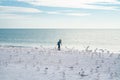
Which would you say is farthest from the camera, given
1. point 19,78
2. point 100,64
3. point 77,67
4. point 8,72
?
point 100,64

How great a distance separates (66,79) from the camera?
12906 millimetres

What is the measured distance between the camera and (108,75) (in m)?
13.9

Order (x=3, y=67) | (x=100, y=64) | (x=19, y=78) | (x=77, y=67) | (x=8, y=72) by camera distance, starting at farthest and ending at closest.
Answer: (x=100, y=64) → (x=77, y=67) → (x=3, y=67) → (x=8, y=72) → (x=19, y=78)

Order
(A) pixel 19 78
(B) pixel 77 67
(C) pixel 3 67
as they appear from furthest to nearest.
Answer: (B) pixel 77 67 < (C) pixel 3 67 < (A) pixel 19 78

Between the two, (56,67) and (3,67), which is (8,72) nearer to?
(3,67)

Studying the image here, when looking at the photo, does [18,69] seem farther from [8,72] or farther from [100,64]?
[100,64]

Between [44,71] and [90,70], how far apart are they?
2735mm

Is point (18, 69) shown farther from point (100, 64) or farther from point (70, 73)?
point (100, 64)

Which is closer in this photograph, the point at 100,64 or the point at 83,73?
the point at 83,73

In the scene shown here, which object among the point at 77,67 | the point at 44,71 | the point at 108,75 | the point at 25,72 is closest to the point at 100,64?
the point at 77,67

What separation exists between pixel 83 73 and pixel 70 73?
2.36 feet

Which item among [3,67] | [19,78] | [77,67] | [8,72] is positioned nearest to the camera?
[19,78]

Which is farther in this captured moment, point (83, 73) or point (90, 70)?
point (90, 70)

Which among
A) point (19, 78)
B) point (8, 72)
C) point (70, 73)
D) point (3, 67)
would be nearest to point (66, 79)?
point (70, 73)
